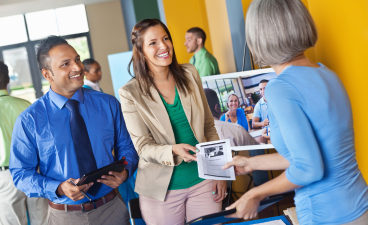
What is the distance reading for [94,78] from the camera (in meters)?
5.07

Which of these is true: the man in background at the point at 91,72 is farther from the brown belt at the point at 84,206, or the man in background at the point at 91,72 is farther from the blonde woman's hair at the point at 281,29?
the blonde woman's hair at the point at 281,29

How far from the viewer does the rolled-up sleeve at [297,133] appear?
881 mm

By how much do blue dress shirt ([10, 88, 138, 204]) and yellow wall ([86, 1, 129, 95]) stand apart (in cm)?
840

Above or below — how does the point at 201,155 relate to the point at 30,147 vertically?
below

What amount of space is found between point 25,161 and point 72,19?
9.45 m

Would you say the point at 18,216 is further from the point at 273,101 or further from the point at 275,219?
the point at 273,101

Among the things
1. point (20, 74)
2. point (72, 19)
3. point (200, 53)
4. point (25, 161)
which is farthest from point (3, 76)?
point (20, 74)

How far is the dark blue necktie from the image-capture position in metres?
1.64

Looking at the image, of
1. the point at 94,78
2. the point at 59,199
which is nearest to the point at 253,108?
the point at 59,199

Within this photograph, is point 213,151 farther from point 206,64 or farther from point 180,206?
point 206,64

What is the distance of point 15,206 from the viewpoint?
114 inches

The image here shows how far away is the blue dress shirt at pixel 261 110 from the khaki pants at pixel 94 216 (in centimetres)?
141

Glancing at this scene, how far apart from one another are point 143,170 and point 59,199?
44cm

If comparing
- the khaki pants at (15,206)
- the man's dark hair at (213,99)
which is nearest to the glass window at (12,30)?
the khaki pants at (15,206)
